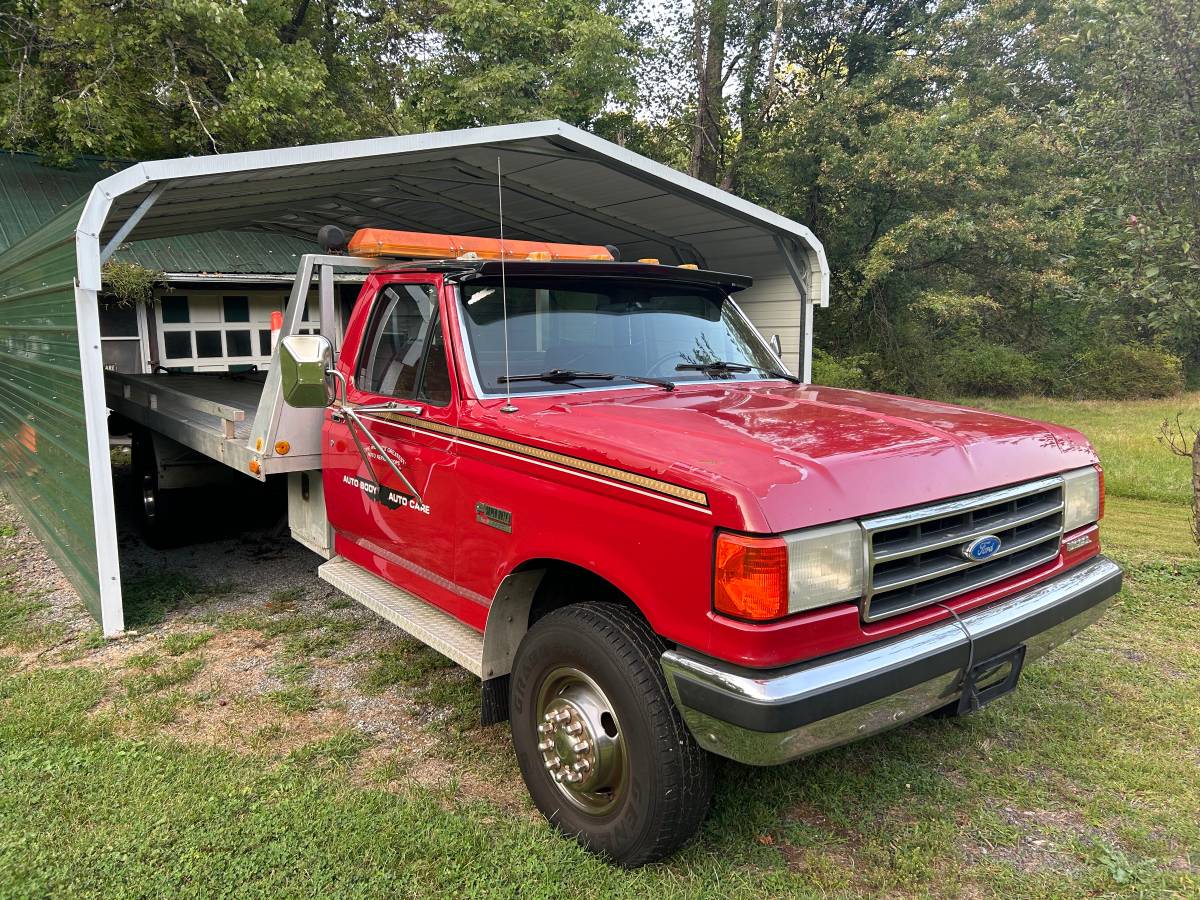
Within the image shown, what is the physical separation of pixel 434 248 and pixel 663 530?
2850mm

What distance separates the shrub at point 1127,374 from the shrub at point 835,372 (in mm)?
9135

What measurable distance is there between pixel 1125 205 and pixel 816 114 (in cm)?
1593

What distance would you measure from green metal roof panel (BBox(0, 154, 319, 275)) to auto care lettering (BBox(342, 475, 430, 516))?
412 inches

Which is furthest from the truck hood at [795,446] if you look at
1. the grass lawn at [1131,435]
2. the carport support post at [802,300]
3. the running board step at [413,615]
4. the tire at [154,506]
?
the grass lawn at [1131,435]

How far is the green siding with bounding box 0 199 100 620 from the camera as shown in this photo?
18.0ft

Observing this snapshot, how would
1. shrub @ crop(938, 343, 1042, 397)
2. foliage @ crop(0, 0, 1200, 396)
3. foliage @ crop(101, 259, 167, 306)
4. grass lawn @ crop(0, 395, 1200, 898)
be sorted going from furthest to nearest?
shrub @ crop(938, 343, 1042, 397) → foliage @ crop(0, 0, 1200, 396) → foliage @ crop(101, 259, 167, 306) → grass lawn @ crop(0, 395, 1200, 898)

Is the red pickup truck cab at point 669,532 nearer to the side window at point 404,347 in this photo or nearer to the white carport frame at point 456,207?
the side window at point 404,347

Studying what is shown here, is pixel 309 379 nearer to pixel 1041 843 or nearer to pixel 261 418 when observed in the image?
pixel 261 418

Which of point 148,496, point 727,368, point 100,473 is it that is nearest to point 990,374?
point 727,368

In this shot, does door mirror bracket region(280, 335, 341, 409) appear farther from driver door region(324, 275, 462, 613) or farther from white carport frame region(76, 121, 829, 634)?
white carport frame region(76, 121, 829, 634)

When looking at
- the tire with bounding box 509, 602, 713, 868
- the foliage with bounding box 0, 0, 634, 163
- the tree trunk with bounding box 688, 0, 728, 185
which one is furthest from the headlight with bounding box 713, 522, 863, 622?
the tree trunk with bounding box 688, 0, 728, 185

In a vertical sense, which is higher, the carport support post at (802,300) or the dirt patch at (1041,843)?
the carport support post at (802,300)

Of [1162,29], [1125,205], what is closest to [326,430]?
[1125,205]

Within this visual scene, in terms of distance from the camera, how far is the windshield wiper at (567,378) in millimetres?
3682
